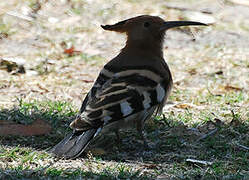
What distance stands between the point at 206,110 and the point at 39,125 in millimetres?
1620

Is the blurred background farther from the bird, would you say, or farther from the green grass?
the bird

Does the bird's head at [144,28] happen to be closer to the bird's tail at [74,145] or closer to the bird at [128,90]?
the bird at [128,90]

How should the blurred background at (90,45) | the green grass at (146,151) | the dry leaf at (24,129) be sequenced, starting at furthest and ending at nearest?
the blurred background at (90,45), the dry leaf at (24,129), the green grass at (146,151)

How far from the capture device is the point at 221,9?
9.47m

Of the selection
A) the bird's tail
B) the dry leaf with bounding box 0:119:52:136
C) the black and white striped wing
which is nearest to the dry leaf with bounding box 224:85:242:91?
the black and white striped wing

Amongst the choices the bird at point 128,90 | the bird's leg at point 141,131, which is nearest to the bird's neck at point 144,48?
the bird at point 128,90

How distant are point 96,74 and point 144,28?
5.91ft

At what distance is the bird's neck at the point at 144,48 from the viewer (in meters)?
5.14

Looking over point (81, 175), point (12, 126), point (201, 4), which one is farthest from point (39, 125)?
point (201, 4)

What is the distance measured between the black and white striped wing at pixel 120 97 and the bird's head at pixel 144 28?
489 mm

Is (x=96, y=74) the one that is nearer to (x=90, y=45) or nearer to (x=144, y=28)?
(x=90, y=45)

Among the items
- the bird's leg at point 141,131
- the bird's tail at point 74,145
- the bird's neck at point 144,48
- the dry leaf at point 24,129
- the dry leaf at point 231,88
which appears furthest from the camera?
the dry leaf at point 231,88

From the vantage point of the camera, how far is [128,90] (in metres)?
4.47

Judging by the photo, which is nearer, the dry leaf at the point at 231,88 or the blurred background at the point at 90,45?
the dry leaf at the point at 231,88
